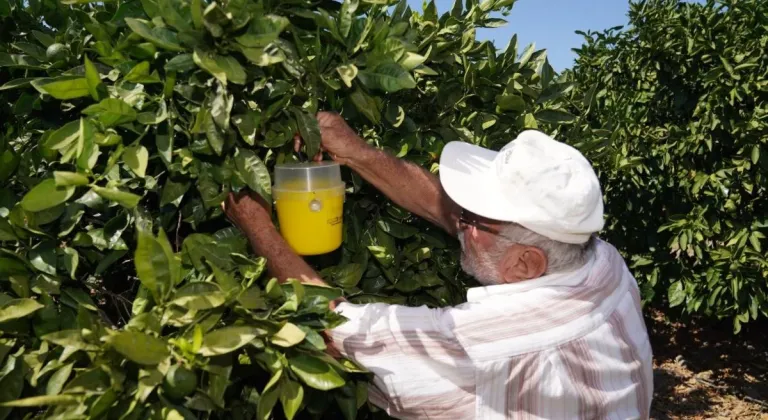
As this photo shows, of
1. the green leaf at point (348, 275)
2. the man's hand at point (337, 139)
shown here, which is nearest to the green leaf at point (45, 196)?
the man's hand at point (337, 139)

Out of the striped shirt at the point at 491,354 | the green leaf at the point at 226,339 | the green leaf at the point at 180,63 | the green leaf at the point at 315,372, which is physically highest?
the green leaf at the point at 180,63

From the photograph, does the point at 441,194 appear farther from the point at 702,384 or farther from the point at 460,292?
the point at 702,384

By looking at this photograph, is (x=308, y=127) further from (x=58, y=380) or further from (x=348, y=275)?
(x=58, y=380)

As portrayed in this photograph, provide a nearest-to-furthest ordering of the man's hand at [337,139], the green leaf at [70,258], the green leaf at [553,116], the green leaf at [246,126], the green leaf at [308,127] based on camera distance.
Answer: the green leaf at [246,126] → the green leaf at [70,258] → the green leaf at [308,127] → the man's hand at [337,139] → the green leaf at [553,116]

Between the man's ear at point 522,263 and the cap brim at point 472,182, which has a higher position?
the cap brim at point 472,182

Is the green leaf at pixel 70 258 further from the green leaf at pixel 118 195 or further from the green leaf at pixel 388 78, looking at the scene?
the green leaf at pixel 388 78

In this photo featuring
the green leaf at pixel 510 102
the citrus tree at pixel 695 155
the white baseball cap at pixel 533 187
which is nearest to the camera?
the white baseball cap at pixel 533 187

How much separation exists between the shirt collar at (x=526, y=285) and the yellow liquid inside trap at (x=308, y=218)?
0.42m

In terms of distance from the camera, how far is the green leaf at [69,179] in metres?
1.26

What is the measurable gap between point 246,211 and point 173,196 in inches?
9.1

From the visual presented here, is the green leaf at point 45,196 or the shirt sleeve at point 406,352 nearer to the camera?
the green leaf at point 45,196

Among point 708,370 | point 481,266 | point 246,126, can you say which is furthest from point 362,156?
point 708,370

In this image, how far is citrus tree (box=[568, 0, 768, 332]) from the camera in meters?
4.64

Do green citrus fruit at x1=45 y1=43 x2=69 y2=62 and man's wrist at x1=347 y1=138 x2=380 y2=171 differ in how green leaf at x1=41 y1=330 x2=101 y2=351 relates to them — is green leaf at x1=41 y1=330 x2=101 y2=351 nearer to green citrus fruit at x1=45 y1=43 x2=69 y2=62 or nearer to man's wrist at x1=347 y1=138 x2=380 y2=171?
green citrus fruit at x1=45 y1=43 x2=69 y2=62
